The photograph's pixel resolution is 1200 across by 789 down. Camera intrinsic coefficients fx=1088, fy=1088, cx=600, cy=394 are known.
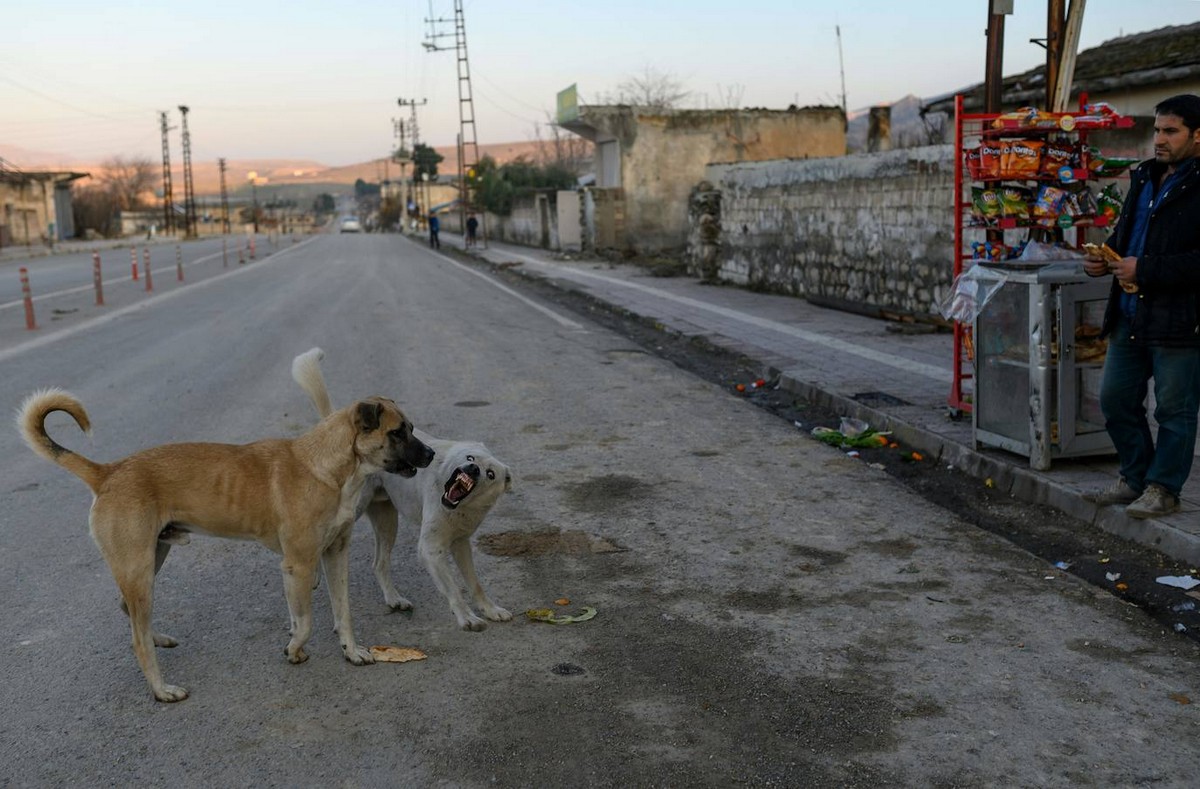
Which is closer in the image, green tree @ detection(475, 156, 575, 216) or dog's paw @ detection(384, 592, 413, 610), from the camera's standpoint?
dog's paw @ detection(384, 592, 413, 610)

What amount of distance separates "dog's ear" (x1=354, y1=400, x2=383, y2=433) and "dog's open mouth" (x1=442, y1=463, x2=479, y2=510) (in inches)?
16.8

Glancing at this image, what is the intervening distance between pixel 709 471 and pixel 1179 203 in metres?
3.45

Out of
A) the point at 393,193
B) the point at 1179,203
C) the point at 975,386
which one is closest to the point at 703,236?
the point at 975,386

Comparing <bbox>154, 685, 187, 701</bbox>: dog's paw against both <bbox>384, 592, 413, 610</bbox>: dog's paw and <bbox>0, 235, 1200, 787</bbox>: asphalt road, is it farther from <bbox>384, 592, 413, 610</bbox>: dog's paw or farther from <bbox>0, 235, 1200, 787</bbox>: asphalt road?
<bbox>384, 592, 413, 610</bbox>: dog's paw

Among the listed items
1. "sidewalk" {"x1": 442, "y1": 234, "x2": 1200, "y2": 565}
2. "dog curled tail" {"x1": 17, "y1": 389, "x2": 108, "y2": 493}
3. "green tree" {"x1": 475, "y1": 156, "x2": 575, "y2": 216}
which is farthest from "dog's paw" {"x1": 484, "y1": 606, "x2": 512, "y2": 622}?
"green tree" {"x1": 475, "y1": 156, "x2": 575, "y2": 216}

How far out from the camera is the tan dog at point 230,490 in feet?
13.4

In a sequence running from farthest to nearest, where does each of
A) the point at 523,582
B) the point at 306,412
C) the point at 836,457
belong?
1. the point at 306,412
2. the point at 836,457
3. the point at 523,582

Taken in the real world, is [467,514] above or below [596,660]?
above

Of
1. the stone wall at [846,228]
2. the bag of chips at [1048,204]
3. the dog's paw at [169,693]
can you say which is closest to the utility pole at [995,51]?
the bag of chips at [1048,204]

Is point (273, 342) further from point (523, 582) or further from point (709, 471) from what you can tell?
point (523, 582)

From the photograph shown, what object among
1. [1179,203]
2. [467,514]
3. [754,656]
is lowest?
[754,656]

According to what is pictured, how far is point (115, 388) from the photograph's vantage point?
1148cm

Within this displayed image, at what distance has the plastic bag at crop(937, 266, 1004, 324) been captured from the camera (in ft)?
24.4

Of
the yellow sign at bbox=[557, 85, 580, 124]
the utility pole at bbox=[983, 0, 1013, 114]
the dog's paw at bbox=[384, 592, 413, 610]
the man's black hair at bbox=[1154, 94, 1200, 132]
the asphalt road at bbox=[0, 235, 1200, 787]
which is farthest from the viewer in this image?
the yellow sign at bbox=[557, 85, 580, 124]
